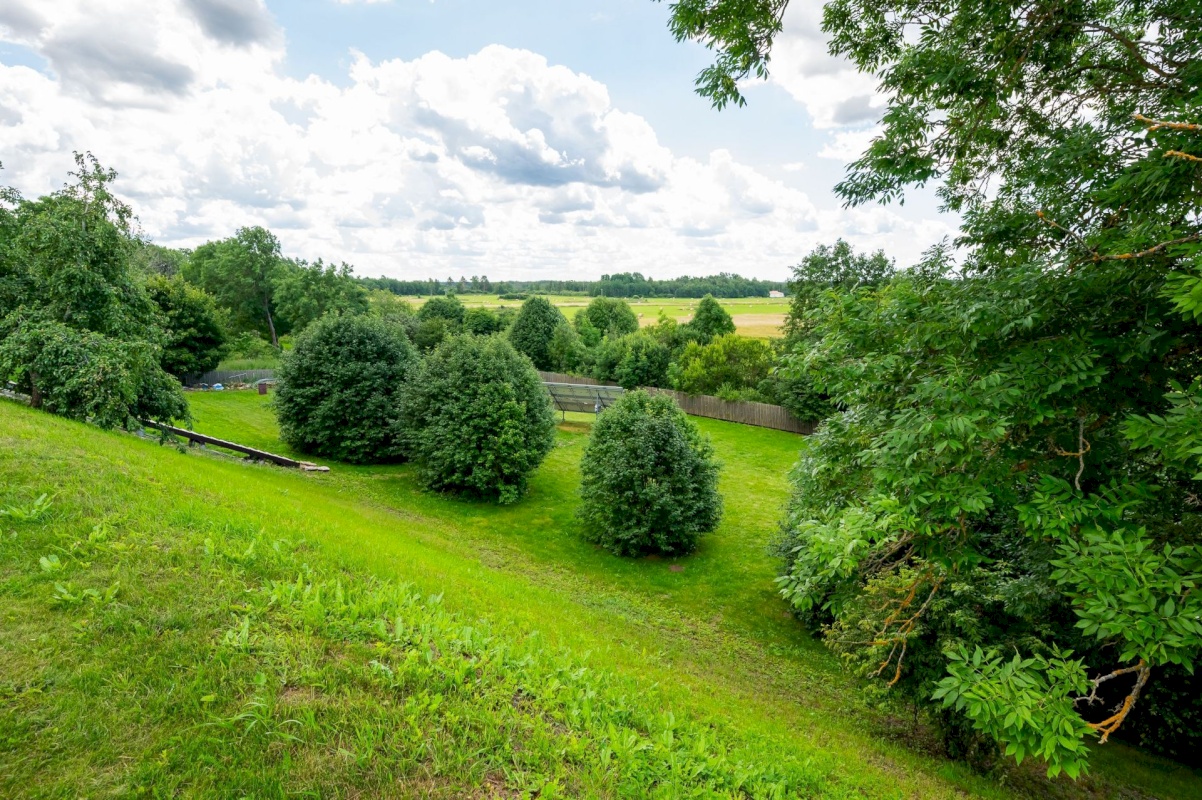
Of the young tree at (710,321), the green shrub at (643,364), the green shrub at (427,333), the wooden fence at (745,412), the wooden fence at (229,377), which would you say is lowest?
the wooden fence at (745,412)

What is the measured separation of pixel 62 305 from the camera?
13.7 m

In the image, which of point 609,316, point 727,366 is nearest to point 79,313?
point 727,366

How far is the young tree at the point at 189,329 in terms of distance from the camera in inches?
1353

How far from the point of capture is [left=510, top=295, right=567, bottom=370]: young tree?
4975cm

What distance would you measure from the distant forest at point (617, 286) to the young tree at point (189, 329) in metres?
44.9

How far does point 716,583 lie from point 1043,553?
8059 mm

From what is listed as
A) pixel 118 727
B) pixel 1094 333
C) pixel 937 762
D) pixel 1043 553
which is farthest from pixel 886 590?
pixel 118 727

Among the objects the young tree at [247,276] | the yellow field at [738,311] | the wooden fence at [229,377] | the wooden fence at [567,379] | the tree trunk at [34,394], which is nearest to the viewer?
the tree trunk at [34,394]

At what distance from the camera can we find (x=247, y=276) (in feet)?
172

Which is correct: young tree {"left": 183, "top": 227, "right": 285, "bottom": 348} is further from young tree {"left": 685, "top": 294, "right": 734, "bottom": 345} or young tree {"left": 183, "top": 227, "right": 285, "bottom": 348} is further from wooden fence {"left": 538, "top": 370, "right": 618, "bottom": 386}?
young tree {"left": 685, "top": 294, "right": 734, "bottom": 345}

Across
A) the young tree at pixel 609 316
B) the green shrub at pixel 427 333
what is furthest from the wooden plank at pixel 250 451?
the young tree at pixel 609 316

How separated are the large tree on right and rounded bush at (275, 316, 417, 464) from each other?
19.7 m

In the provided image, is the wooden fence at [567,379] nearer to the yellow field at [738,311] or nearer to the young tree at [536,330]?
the young tree at [536,330]

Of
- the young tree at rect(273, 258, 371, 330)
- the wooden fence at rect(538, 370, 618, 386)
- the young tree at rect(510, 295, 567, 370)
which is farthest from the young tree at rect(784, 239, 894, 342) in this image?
the young tree at rect(273, 258, 371, 330)
